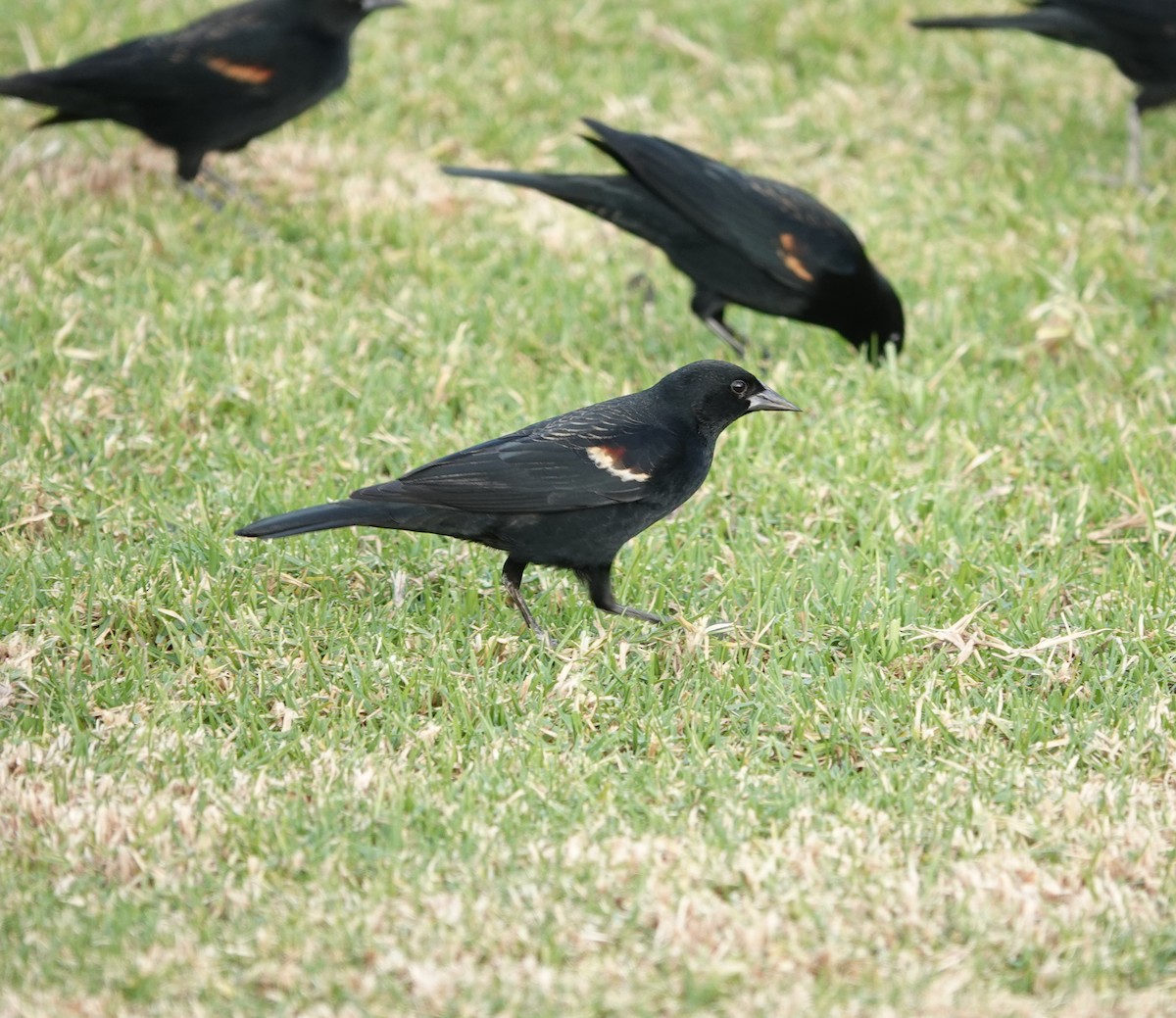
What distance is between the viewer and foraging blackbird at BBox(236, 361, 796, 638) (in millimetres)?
4371

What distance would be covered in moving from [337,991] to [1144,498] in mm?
3417

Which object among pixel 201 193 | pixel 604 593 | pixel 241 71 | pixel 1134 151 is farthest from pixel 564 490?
pixel 1134 151

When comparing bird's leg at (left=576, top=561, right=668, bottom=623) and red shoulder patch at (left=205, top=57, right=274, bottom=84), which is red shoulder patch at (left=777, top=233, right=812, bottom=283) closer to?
bird's leg at (left=576, top=561, right=668, bottom=623)

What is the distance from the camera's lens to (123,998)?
10.2ft

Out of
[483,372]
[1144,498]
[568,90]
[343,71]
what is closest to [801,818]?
[1144,498]

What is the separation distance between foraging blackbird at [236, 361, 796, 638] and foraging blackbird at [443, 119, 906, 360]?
6.35 ft

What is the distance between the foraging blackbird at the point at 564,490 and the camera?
4.37 m

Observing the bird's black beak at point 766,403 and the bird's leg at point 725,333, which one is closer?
the bird's black beak at point 766,403

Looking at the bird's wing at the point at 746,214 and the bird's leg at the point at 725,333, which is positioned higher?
the bird's wing at the point at 746,214

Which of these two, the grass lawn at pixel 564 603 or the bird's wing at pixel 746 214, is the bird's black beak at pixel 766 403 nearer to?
the grass lawn at pixel 564 603

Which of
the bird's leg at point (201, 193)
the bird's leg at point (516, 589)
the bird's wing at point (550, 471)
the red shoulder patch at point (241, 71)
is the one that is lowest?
the bird's leg at point (201, 193)

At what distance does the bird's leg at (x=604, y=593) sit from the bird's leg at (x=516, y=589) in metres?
0.18

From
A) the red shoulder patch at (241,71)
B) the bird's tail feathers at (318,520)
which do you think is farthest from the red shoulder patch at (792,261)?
the bird's tail feathers at (318,520)

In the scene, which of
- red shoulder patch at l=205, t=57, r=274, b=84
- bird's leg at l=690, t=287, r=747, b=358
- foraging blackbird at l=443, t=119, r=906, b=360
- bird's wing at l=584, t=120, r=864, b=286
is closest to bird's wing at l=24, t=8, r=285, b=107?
red shoulder patch at l=205, t=57, r=274, b=84
